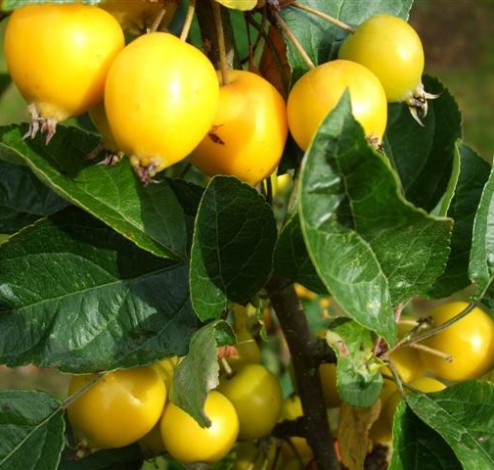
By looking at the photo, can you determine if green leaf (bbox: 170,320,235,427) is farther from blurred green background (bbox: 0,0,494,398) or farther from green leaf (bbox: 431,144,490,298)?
blurred green background (bbox: 0,0,494,398)

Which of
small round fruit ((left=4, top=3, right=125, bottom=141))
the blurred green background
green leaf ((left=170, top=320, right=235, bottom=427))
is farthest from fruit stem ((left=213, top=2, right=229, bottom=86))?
the blurred green background

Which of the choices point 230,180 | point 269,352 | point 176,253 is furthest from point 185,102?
point 269,352

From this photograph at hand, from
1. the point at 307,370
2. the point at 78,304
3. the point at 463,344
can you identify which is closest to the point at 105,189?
the point at 78,304

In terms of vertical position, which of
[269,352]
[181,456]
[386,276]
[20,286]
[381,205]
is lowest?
[269,352]

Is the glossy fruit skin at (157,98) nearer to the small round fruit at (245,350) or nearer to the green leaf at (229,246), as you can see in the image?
the green leaf at (229,246)

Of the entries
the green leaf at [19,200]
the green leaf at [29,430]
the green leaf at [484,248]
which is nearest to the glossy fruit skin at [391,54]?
the green leaf at [484,248]

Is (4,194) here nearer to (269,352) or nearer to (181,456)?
(181,456)

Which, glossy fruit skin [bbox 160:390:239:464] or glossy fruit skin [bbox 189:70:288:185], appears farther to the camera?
glossy fruit skin [bbox 160:390:239:464]
